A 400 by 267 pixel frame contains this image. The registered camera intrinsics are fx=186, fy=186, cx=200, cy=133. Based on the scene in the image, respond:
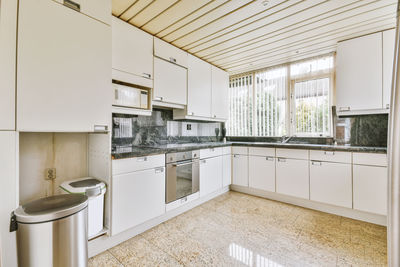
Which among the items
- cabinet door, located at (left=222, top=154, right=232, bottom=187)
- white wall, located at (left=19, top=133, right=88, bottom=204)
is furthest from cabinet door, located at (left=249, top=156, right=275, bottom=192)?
white wall, located at (left=19, top=133, right=88, bottom=204)

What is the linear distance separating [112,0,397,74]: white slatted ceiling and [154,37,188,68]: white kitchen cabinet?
0.25 feet

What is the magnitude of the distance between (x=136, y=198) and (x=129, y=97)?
1.11 metres

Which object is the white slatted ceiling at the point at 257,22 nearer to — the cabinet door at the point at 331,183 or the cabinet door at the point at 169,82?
the cabinet door at the point at 169,82

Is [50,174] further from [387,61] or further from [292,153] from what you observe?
[387,61]

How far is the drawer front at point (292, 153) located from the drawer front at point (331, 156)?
0.10 meters

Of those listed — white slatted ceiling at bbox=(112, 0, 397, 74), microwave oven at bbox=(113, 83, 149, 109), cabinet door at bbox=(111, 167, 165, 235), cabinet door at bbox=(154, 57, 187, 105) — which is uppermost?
white slatted ceiling at bbox=(112, 0, 397, 74)

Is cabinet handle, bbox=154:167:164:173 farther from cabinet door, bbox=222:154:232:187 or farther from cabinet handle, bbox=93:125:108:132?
cabinet door, bbox=222:154:232:187

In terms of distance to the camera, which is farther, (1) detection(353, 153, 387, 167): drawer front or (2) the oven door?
(2) the oven door

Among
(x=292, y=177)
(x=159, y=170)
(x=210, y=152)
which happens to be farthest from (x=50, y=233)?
(x=292, y=177)

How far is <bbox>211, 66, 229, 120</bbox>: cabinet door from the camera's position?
3.39 meters

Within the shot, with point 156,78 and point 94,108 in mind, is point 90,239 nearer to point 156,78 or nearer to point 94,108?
point 94,108

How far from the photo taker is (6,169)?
3.89 ft

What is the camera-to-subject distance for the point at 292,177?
2.73m

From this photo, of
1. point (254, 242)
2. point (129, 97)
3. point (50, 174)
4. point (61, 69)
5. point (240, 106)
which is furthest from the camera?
point (240, 106)
